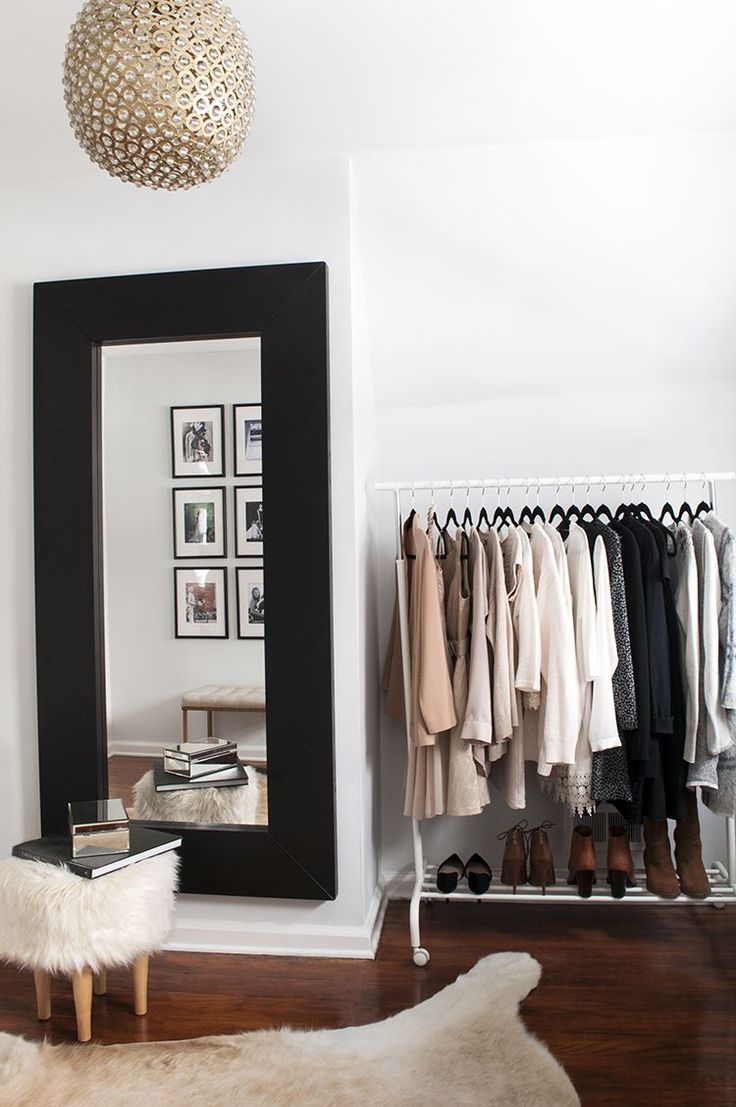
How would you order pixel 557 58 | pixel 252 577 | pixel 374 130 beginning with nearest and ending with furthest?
1. pixel 557 58
2. pixel 374 130
3. pixel 252 577

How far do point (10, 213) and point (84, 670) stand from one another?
157 centimetres

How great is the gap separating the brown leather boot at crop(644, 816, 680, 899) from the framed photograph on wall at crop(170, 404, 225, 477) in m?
1.85

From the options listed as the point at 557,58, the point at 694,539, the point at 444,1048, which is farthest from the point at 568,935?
the point at 557,58

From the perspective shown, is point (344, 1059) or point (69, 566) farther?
point (69, 566)

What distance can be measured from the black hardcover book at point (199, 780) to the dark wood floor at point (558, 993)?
0.53 metres

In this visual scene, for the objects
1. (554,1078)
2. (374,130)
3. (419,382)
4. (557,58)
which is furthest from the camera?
(419,382)

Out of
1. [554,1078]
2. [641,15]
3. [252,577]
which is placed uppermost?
[641,15]

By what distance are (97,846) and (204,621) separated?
2.55 ft

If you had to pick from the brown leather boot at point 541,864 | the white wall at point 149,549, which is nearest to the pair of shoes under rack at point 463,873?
the brown leather boot at point 541,864

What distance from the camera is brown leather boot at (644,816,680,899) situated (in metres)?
2.84

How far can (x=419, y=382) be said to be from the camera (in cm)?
331

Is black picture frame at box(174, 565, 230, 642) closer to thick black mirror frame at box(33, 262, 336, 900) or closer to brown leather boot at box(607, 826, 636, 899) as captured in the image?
thick black mirror frame at box(33, 262, 336, 900)

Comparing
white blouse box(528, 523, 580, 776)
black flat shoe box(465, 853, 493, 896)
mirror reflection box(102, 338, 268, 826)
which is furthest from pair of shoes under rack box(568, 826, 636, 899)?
mirror reflection box(102, 338, 268, 826)

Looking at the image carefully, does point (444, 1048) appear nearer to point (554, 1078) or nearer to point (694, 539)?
point (554, 1078)
